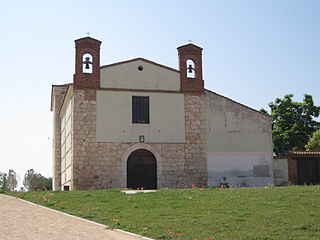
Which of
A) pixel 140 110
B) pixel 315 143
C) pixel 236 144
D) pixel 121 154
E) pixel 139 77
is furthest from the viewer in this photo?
pixel 315 143

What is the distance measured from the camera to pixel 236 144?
83.1 feet

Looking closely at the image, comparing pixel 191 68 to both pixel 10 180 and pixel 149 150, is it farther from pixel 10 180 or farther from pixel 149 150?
pixel 10 180

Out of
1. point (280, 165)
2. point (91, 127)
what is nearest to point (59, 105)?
point (91, 127)

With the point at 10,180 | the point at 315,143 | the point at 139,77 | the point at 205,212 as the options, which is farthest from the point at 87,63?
the point at 10,180

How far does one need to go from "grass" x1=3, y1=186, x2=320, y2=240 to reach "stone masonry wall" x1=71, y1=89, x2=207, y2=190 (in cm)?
562

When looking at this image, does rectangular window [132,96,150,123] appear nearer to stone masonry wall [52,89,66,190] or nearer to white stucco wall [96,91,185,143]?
white stucco wall [96,91,185,143]

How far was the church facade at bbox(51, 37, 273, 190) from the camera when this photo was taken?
2330 centimetres

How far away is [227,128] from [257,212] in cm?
1349

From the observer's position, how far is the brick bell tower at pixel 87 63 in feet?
77.7

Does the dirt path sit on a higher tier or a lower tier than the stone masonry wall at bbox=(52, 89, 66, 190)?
lower

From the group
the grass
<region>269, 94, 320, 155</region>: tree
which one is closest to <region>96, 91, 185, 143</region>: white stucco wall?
the grass

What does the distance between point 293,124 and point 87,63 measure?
78.7ft

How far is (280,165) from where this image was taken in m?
26.1

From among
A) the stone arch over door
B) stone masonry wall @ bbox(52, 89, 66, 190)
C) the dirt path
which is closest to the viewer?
the dirt path
